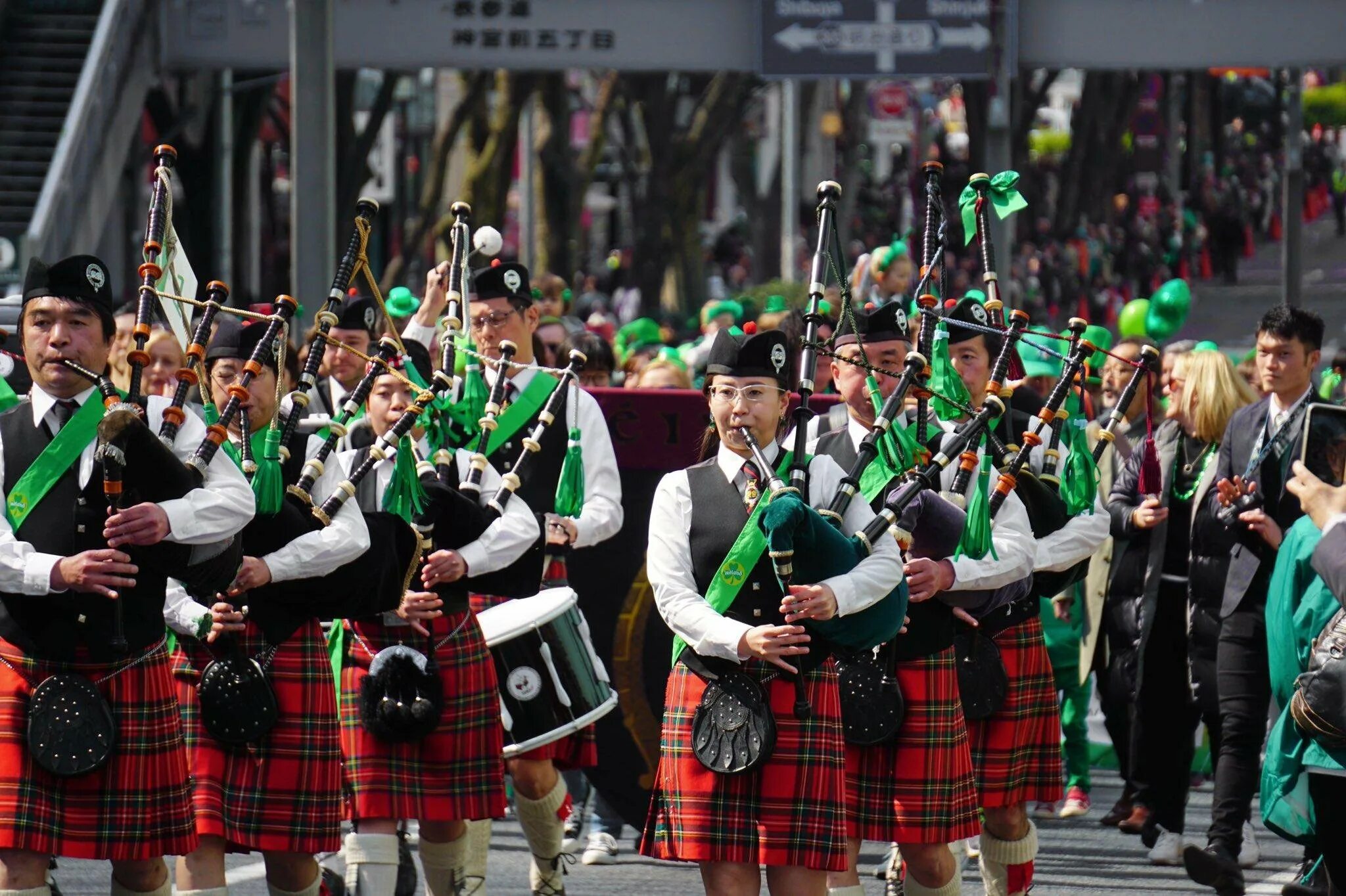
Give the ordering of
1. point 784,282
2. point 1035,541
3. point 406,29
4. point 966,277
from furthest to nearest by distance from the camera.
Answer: point 966,277 → point 784,282 → point 406,29 → point 1035,541

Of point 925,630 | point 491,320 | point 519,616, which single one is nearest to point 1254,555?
point 925,630

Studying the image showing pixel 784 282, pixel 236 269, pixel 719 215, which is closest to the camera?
pixel 784 282

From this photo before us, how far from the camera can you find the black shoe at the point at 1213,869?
6395mm

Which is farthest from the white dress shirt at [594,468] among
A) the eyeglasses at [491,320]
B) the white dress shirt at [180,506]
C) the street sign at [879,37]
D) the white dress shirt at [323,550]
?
the street sign at [879,37]

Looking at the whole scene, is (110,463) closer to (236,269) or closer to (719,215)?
(236,269)

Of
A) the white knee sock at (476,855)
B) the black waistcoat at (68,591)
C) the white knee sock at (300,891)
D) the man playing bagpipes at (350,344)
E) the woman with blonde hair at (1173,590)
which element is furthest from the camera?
the woman with blonde hair at (1173,590)

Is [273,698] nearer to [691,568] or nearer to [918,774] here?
[691,568]

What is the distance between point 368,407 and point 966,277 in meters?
22.3

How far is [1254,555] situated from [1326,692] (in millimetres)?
1363

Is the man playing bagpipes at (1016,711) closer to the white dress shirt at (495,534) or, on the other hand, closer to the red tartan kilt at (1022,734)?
the red tartan kilt at (1022,734)

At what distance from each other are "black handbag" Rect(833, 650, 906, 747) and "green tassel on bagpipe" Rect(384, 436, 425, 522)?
3.65ft

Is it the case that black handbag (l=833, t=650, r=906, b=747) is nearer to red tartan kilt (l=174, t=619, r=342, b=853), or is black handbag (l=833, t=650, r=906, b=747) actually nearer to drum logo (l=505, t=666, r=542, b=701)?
drum logo (l=505, t=666, r=542, b=701)

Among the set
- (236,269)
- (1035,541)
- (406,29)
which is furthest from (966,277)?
(1035,541)

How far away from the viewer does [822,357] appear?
792 cm
